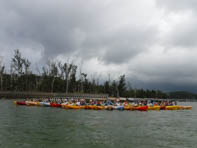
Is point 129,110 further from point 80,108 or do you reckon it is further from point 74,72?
point 74,72

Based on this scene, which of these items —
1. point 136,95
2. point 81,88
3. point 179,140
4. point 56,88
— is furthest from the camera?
point 136,95

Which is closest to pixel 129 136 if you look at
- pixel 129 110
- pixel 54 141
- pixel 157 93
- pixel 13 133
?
pixel 54 141

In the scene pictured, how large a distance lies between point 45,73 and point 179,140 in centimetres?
7546

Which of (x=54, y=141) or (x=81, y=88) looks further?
(x=81, y=88)

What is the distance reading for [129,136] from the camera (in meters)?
16.6

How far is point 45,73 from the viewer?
281ft

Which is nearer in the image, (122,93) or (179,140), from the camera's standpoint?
(179,140)

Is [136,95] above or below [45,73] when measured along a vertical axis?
below

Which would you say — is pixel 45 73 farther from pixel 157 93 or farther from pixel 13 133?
pixel 157 93

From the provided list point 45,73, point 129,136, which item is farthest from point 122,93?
point 129,136

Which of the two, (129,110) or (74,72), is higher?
(74,72)

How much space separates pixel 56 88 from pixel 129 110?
5473cm

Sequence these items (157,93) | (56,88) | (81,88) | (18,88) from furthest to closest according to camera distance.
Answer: (157,93)
(81,88)
(56,88)
(18,88)

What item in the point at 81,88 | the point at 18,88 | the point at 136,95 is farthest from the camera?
the point at 136,95
